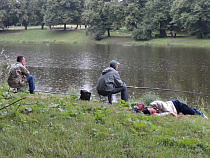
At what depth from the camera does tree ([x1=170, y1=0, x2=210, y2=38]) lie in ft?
140

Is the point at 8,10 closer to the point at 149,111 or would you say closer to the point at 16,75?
A: the point at 16,75

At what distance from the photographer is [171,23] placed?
1916 inches

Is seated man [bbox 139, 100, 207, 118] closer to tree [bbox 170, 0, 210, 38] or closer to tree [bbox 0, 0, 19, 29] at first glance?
tree [bbox 170, 0, 210, 38]

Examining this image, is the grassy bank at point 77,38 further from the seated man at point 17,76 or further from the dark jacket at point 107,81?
the seated man at point 17,76

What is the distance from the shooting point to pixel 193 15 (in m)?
43.2

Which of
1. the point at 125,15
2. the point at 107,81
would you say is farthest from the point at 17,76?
the point at 125,15

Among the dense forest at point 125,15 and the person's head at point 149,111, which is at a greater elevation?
the dense forest at point 125,15

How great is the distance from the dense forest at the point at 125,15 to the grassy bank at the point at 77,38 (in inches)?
77.6

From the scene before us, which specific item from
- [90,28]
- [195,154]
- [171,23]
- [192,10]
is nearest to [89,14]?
[90,28]

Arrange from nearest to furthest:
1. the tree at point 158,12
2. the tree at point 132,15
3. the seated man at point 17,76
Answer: the seated man at point 17,76 < the tree at point 158,12 < the tree at point 132,15

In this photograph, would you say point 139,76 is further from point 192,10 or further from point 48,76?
point 192,10

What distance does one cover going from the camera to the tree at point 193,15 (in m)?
42.6

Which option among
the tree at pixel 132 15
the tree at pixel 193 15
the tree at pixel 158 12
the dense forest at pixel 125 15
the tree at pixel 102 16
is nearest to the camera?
the tree at pixel 193 15

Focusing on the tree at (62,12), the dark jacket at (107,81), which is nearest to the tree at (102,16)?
the tree at (62,12)
